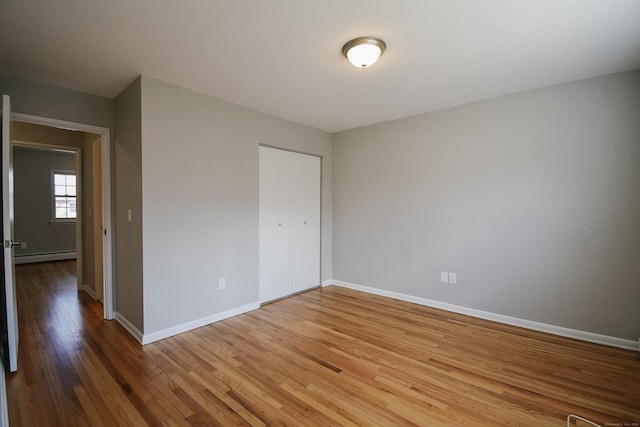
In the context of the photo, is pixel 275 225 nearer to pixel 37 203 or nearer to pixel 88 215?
pixel 88 215

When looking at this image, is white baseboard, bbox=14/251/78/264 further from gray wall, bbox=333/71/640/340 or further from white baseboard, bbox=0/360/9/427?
gray wall, bbox=333/71/640/340

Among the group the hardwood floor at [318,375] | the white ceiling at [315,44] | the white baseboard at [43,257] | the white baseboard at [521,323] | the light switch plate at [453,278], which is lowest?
the hardwood floor at [318,375]

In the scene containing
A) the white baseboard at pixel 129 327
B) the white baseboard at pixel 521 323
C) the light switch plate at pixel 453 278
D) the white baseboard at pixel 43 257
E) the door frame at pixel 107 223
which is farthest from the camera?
the white baseboard at pixel 43 257

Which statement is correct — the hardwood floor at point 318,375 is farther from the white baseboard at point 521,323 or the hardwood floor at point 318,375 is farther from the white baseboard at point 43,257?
the white baseboard at point 43,257

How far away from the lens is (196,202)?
9.73 feet

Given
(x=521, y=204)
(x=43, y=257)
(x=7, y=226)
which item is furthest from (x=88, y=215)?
(x=521, y=204)

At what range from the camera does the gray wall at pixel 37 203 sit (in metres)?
6.16

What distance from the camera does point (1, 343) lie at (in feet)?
7.95

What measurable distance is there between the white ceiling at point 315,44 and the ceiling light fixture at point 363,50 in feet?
0.18

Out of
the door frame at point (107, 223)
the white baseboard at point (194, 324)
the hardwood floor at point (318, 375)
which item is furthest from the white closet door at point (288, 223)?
the door frame at point (107, 223)

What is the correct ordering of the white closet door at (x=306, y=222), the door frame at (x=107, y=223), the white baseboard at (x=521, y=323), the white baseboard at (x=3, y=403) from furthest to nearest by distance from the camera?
the white closet door at (x=306, y=222)
the door frame at (x=107, y=223)
the white baseboard at (x=521, y=323)
the white baseboard at (x=3, y=403)

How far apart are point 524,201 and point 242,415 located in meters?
3.21

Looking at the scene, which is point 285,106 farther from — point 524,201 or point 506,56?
point 524,201

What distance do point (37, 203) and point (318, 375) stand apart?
7755 mm
